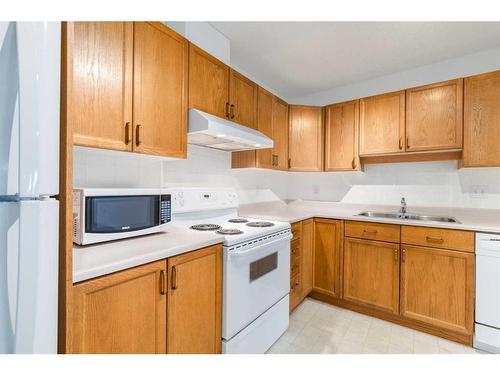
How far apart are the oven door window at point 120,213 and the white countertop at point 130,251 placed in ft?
0.25

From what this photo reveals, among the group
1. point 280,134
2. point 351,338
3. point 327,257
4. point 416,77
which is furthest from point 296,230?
point 416,77

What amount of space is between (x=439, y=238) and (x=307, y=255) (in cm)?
110

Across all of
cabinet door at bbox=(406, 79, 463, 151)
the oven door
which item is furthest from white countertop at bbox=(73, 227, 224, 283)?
cabinet door at bbox=(406, 79, 463, 151)

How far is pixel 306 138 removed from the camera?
9.32 ft

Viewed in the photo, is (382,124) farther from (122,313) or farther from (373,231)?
(122,313)

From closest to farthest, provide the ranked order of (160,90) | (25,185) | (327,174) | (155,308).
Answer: (25,185)
(155,308)
(160,90)
(327,174)

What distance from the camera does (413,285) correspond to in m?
2.00

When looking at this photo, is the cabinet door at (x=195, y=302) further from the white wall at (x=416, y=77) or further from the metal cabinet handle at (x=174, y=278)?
the white wall at (x=416, y=77)

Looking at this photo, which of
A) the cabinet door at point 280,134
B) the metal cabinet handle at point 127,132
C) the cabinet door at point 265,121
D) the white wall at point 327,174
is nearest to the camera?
the metal cabinet handle at point 127,132

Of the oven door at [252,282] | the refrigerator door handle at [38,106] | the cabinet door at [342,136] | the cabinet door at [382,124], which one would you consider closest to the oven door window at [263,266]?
the oven door at [252,282]

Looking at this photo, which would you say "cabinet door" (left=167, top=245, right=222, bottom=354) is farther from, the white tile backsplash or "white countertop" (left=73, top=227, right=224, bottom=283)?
the white tile backsplash

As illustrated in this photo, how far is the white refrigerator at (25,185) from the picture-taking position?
1.78 ft

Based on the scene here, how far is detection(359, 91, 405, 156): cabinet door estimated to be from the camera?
2.38 m

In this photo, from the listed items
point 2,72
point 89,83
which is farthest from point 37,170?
point 89,83
